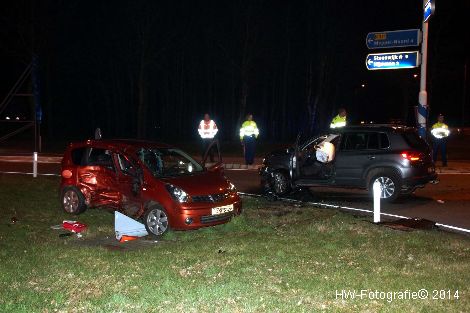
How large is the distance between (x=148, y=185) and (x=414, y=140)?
678 centimetres

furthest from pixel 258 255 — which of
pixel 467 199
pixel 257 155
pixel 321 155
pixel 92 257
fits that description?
pixel 257 155

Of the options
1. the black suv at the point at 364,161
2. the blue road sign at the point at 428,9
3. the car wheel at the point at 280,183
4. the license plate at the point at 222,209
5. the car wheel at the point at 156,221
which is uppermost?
the blue road sign at the point at 428,9

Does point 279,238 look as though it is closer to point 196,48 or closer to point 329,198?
point 329,198

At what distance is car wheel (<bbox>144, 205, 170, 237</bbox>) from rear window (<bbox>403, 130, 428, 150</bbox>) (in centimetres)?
648

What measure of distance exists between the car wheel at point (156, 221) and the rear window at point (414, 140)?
255 inches

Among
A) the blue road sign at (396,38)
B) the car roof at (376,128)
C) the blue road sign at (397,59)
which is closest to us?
the car roof at (376,128)

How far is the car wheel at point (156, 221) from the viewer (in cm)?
957

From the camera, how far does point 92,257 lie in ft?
25.7

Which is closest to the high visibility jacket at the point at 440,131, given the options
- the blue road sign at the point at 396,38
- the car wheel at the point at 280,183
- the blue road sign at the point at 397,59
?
the blue road sign at the point at 397,59

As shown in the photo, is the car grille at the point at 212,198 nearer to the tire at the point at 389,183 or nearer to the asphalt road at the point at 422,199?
the asphalt road at the point at 422,199

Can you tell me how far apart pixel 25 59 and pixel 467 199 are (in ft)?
119

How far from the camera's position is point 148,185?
988cm

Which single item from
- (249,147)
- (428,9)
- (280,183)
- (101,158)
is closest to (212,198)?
(101,158)

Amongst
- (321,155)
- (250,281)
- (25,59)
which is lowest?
(250,281)
